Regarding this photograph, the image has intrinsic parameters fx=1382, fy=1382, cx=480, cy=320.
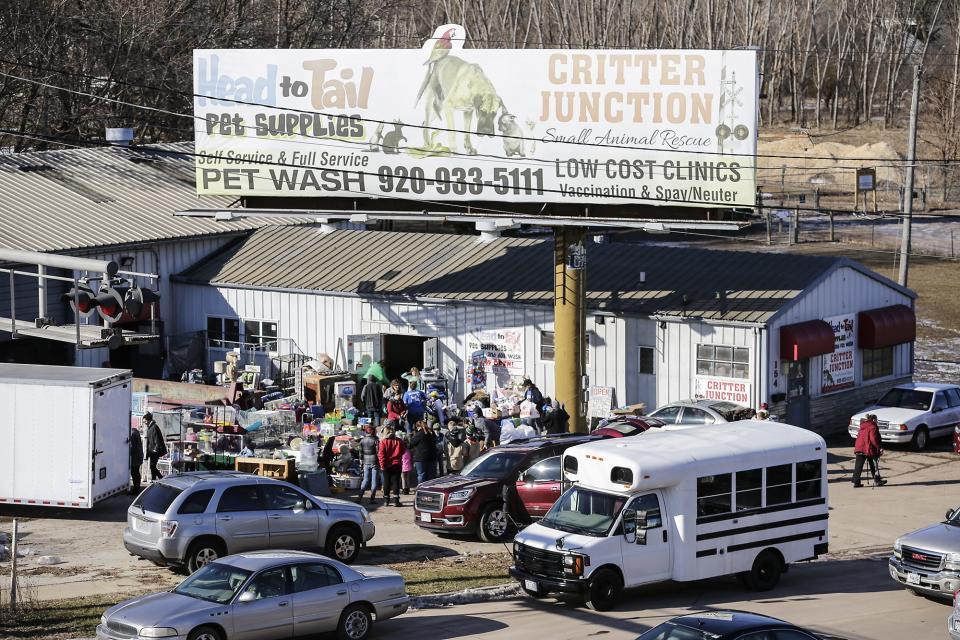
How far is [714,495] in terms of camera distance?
1967 cm

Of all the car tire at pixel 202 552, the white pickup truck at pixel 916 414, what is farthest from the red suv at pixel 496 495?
the white pickup truck at pixel 916 414

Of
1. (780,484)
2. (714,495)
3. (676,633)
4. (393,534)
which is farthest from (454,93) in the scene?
(676,633)

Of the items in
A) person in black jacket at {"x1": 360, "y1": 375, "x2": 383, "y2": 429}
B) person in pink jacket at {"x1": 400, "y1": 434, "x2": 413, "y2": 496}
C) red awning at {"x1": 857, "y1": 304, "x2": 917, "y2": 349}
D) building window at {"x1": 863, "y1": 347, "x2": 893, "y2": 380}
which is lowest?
person in pink jacket at {"x1": 400, "y1": 434, "x2": 413, "y2": 496}

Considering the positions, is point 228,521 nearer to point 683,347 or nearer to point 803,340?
point 683,347

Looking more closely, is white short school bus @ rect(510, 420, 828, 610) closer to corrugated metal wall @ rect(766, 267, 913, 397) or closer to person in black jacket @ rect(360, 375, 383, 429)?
corrugated metal wall @ rect(766, 267, 913, 397)

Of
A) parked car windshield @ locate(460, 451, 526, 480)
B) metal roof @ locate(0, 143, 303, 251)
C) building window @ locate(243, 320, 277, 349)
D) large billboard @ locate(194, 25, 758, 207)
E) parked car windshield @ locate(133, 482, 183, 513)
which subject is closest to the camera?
parked car windshield @ locate(133, 482, 183, 513)

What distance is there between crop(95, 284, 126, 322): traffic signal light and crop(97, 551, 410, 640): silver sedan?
572 cm

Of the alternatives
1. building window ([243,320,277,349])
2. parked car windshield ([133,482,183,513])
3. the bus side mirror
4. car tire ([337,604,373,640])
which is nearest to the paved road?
car tire ([337,604,373,640])

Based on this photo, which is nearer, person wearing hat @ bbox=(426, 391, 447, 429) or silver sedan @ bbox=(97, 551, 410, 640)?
silver sedan @ bbox=(97, 551, 410, 640)

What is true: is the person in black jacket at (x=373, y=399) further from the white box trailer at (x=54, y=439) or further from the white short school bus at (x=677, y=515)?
the white short school bus at (x=677, y=515)

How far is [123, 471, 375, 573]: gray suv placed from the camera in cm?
1998

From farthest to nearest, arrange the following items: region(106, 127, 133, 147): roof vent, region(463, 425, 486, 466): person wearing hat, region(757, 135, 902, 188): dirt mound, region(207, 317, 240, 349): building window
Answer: region(757, 135, 902, 188): dirt mound < region(106, 127, 133, 147): roof vent < region(207, 317, 240, 349): building window < region(463, 425, 486, 466): person wearing hat

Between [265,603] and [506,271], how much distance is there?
21.2 m

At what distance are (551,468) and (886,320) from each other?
49.3ft
